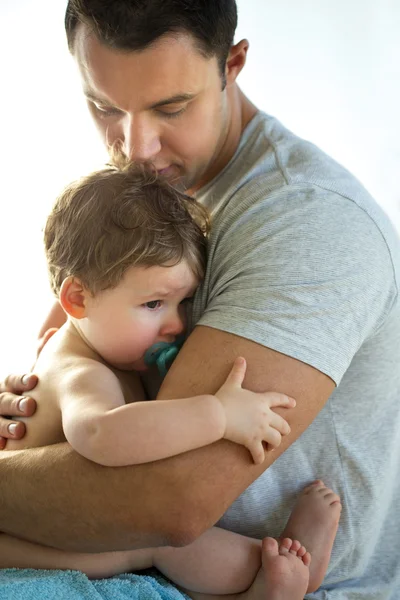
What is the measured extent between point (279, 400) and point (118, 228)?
42 centimetres

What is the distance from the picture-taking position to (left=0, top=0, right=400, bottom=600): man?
4.19ft

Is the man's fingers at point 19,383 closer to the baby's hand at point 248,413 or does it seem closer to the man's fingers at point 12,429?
the man's fingers at point 12,429

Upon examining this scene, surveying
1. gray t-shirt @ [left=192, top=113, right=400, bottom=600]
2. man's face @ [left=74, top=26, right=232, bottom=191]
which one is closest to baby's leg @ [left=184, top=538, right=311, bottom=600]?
gray t-shirt @ [left=192, top=113, right=400, bottom=600]

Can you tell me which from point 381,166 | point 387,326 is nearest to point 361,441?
point 387,326

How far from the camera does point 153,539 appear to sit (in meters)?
1.28

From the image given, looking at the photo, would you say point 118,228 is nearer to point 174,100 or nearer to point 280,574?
point 174,100

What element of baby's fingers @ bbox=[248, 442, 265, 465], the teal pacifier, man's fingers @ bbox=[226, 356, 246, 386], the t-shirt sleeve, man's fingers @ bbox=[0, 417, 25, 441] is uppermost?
the t-shirt sleeve

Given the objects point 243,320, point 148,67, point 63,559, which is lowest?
point 63,559

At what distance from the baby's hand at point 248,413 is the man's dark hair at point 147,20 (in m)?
0.60

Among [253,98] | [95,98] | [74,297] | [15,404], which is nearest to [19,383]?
[15,404]

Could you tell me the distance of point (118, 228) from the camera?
1.42m

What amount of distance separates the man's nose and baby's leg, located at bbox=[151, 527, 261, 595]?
2.38ft

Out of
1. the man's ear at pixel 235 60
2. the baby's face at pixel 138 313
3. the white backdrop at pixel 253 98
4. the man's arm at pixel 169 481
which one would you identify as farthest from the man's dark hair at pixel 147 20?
the white backdrop at pixel 253 98

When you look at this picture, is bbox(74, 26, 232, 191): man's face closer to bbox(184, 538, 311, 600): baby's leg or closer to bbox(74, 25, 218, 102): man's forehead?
bbox(74, 25, 218, 102): man's forehead
